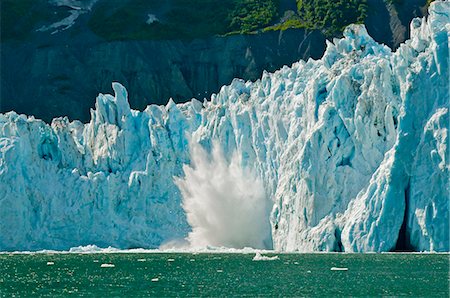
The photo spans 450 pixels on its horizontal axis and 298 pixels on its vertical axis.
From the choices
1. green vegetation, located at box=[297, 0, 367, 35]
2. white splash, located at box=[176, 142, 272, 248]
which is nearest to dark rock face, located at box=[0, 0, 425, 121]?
green vegetation, located at box=[297, 0, 367, 35]

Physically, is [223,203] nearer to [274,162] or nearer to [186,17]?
[274,162]

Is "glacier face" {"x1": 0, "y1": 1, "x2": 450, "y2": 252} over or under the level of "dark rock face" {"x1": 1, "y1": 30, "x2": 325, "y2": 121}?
under

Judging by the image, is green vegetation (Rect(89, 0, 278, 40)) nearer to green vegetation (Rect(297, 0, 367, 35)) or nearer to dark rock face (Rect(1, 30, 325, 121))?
dark rock face (Rect(1, 30, 325, 121))

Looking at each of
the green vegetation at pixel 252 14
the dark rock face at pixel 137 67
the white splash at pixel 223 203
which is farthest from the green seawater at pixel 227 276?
the green vegetation at pixel 252 14

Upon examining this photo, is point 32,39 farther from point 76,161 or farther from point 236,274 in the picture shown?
point 236,274

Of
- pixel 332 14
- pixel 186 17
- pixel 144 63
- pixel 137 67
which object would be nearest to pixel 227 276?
pixel 137 67
